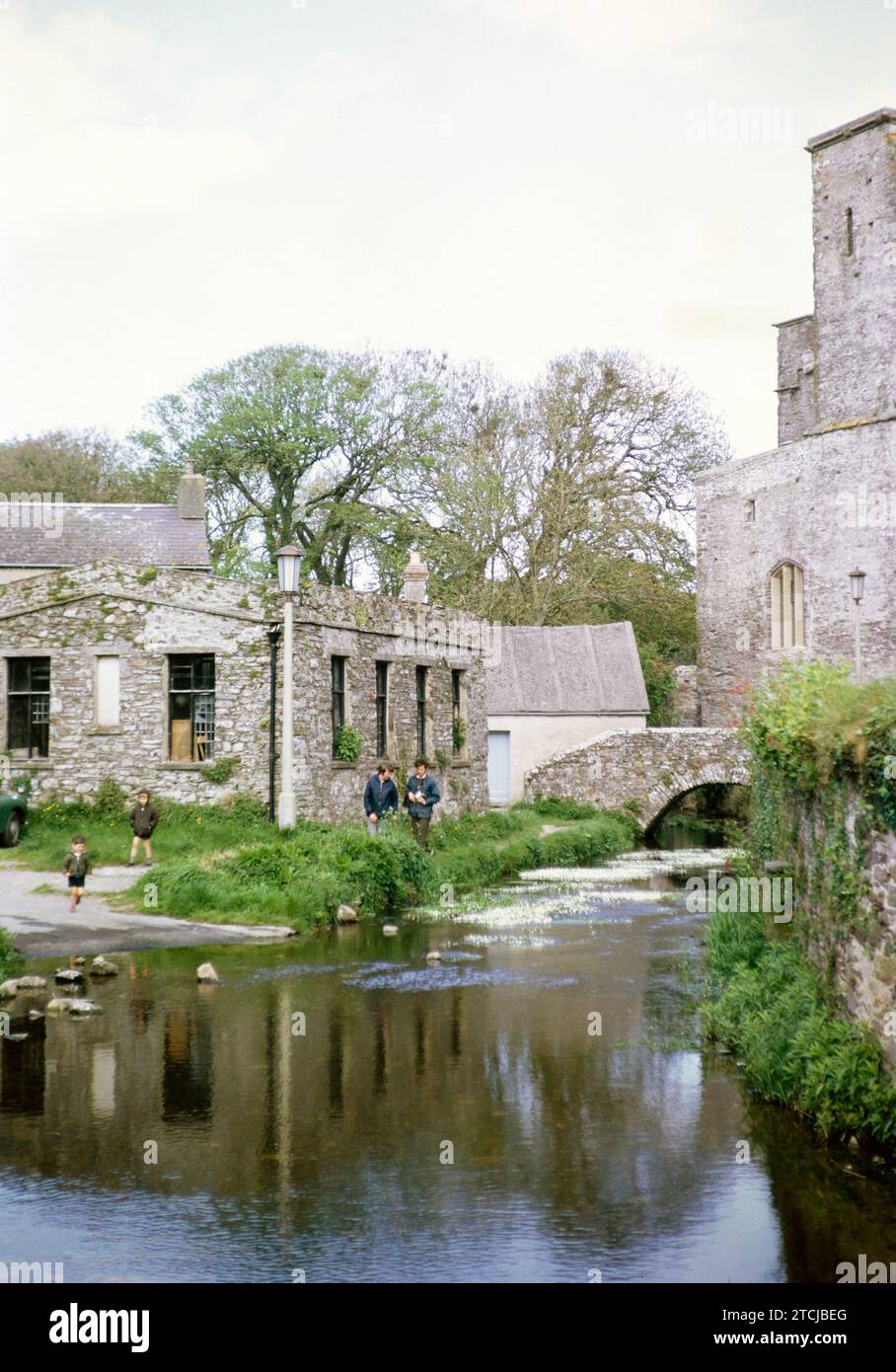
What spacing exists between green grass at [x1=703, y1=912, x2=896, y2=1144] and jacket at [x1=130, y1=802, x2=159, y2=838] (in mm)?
10417

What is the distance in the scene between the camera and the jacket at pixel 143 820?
20.1 m

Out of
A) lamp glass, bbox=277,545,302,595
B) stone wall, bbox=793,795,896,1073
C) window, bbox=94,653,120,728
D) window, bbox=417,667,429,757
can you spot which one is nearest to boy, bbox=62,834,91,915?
lamp glass, bbox=277,545,302,595

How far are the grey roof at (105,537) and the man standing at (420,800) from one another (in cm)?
1207

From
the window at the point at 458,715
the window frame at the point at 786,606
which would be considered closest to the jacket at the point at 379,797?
the window at the point at 458,715

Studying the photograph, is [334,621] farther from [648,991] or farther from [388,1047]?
[388,1047]

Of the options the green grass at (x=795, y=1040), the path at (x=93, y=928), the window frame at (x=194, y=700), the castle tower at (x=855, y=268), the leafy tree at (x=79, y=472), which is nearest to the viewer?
the green grass at (x=795, y=1040)

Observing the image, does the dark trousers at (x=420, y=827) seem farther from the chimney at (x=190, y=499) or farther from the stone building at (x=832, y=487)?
the stone building at (x=832, y=487)

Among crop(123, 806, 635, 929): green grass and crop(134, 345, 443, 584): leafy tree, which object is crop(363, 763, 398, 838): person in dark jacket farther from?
crop(134, 345, 443, 584): leafy tree

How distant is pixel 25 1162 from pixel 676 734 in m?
27.2

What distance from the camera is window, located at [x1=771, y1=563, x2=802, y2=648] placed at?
130ft

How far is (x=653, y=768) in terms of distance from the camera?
110ft

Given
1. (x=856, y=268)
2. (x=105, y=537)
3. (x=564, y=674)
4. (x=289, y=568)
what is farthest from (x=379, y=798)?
(x=856, y=268)

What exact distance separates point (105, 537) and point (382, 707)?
12195 mm
